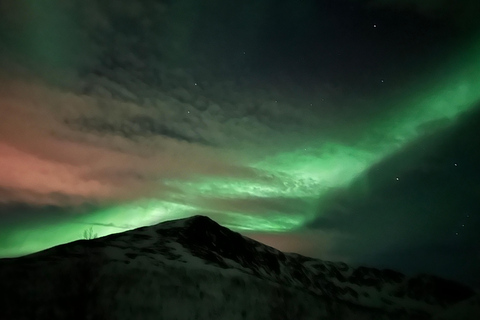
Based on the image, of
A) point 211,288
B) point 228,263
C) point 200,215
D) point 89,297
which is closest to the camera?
point 89,297

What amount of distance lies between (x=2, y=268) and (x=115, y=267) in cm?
723

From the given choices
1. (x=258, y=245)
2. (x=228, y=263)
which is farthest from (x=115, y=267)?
(x=258, y=245)

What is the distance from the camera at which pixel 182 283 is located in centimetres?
2522

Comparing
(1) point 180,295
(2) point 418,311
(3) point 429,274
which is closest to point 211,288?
(1) point 180,295

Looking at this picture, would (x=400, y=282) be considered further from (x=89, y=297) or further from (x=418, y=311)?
(x=89, y=297)

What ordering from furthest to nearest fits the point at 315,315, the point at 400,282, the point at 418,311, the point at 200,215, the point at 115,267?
1. the point at 400,282
2. the point at 418,311
3. the point at 200,215
4. the point at 315,315
5. the point at 115,267

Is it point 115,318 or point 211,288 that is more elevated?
point 211,288

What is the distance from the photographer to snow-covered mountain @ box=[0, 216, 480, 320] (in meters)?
19.4

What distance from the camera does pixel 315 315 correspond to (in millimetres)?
29281

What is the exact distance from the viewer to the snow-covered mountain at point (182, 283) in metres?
19.4

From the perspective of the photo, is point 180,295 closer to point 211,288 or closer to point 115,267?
point 211,288

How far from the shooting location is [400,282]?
52875 millimetres

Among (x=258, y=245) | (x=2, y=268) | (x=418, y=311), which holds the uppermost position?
(x=258, y=245)

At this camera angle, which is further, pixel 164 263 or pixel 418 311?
pixel 418 311
